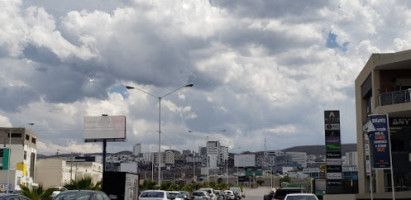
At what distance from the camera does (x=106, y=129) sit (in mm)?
92188

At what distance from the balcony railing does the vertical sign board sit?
1132 centimetres

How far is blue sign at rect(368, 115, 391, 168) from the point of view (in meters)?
26.3

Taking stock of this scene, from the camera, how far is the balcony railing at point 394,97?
36.6 m

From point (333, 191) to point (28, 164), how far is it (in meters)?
77.6

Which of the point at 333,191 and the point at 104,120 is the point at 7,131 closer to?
the point at 104,120

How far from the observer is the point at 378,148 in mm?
26312

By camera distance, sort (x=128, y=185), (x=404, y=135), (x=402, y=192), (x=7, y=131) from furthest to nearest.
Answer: (x=7, y=131), (x=404, y=135), (x=402, y=192), (x=128, y=185)

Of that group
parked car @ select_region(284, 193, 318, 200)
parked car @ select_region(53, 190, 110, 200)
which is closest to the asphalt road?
parked car @ select_region(284, 193, 318, 200)

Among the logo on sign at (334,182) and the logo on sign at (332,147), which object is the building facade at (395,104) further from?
the logo on sign at (332,147)

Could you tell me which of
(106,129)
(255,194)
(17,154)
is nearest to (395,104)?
(106,129)

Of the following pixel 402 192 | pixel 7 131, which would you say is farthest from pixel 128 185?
pixel 7 131

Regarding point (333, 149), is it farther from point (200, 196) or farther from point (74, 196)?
point (74, 196)

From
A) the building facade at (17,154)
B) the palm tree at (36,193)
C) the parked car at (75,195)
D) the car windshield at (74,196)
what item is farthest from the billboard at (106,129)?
the car windshield at (74,196)

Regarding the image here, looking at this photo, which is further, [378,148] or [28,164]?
[28,164]
